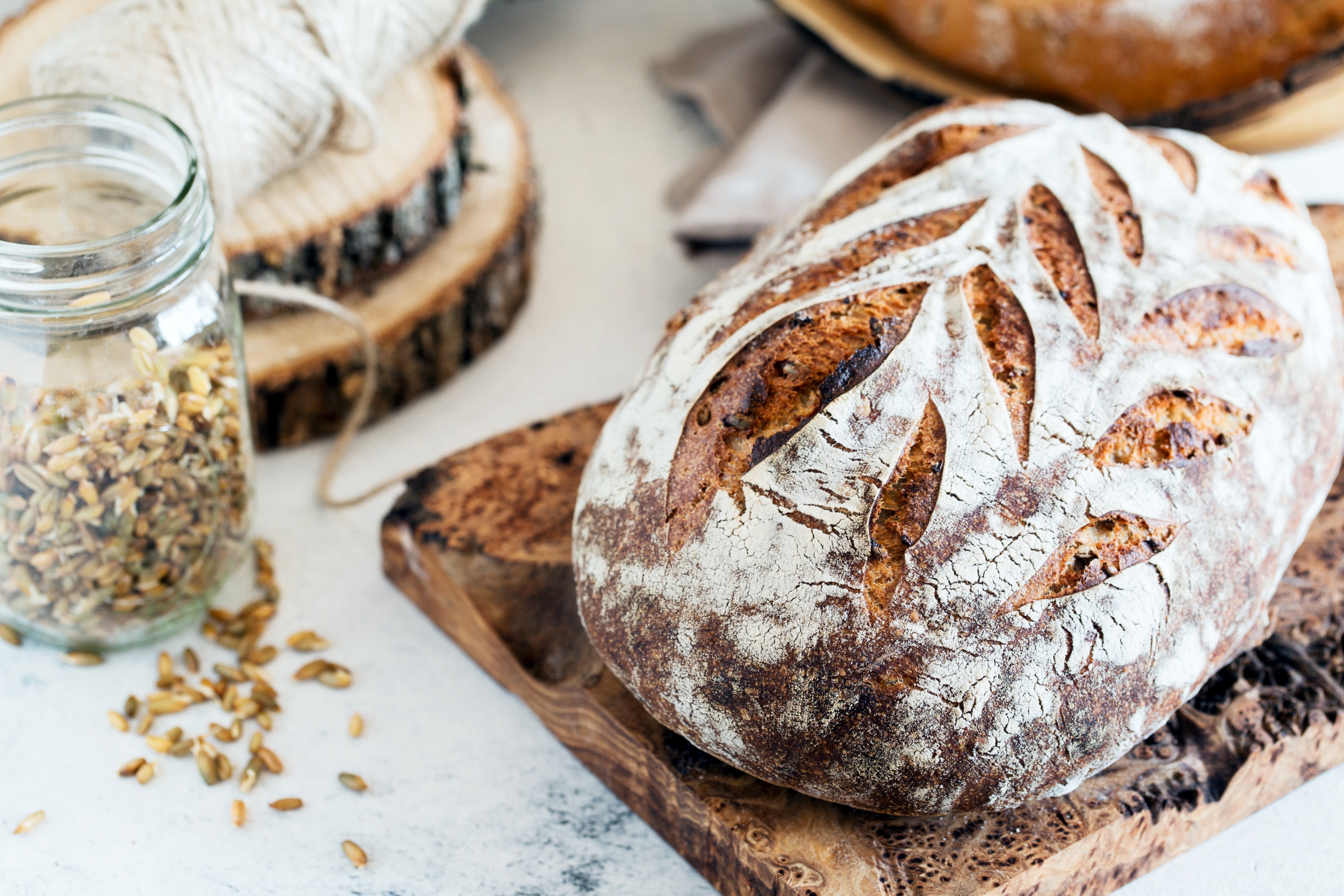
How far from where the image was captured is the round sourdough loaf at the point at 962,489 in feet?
3.24

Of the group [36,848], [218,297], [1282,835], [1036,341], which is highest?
[1036,341]

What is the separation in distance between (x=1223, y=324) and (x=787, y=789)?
59 centimetres

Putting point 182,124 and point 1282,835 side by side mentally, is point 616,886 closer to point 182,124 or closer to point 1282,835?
point 1282,835

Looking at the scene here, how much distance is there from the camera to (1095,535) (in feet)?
3.35

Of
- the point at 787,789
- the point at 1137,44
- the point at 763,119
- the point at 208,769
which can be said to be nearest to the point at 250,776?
the point at 208,769

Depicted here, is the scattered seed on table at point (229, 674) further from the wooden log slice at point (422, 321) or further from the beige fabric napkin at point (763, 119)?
the beige fabric napkin at point (763, 119)

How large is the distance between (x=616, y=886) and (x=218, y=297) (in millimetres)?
686

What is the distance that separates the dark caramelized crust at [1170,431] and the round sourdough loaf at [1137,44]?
2.73 ft

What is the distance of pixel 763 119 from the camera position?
77.2 inches

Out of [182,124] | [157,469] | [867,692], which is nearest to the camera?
[867,692]

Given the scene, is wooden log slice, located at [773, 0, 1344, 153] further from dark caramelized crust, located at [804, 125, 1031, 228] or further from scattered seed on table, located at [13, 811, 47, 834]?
scattered seed on table, located at [13, 811, 47, 834]

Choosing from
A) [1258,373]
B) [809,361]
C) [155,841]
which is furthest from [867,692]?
[155,841]

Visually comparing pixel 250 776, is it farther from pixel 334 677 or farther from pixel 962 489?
pixel 962 489

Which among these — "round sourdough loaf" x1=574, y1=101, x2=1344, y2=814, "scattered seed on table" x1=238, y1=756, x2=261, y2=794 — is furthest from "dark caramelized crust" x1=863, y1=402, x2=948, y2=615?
"scattered seed on table" x1=238, y1=756, x2=261, y2=794
